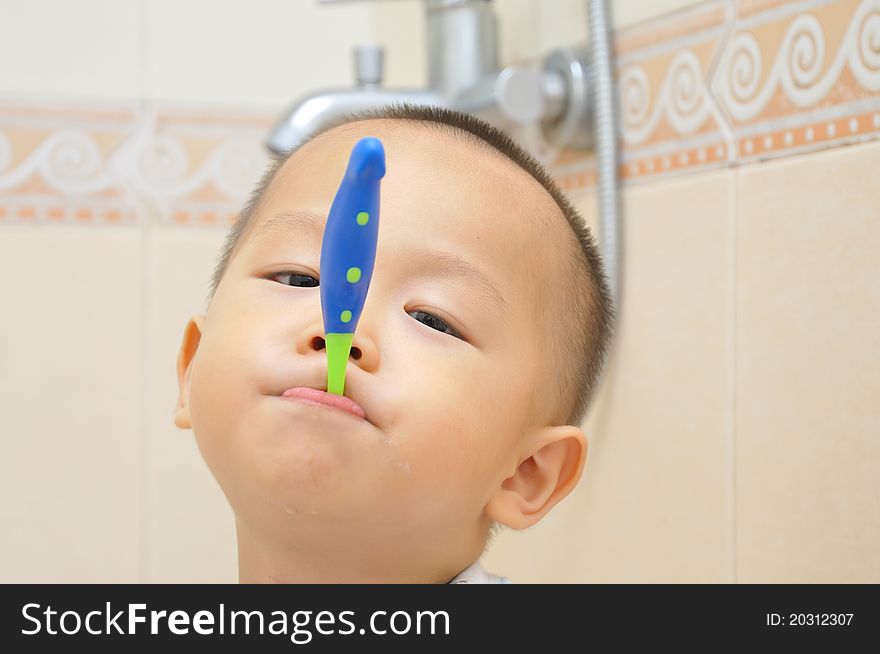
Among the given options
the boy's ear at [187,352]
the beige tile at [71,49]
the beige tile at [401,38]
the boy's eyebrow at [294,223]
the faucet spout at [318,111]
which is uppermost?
the beige tile at [401,38]

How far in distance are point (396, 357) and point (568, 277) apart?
7.6 inches

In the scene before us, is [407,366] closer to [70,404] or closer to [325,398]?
[325,398]

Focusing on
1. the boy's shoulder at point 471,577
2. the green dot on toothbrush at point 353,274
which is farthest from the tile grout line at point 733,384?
the green dot on toothbrush at point 353,274

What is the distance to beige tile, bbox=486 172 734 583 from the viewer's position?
96cm

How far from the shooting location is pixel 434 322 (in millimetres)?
711

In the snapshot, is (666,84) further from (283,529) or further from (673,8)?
(283,529)

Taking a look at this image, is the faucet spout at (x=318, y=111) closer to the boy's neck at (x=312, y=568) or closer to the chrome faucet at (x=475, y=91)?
the chrome faucet at (x=475, y=91)

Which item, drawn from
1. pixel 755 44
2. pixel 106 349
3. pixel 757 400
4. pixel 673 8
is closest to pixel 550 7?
pixel 673 8

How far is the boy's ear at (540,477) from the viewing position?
78cm

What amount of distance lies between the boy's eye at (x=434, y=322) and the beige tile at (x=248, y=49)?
78cm

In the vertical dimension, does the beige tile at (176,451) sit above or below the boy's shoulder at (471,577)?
above

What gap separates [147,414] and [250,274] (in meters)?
0.69

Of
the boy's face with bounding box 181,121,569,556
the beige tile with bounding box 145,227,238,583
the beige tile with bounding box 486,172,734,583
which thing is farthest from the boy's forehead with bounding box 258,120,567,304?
the beige tile with bounding box 145,227,238,583

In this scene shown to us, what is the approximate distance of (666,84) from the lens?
1034 mm
